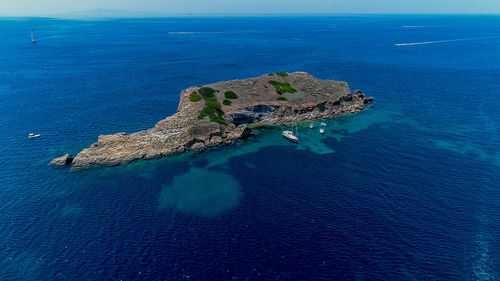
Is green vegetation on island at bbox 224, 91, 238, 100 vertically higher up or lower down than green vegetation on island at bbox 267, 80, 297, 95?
lower down

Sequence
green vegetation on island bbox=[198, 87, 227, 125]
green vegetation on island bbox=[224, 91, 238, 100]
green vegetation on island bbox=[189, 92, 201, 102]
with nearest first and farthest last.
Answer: green vegetation on island bbox=[198, 87, 227, 125], green vegetation on island bbox=[189, 92, 201, 102], green vegetation on island bbox=[224, 91, 238, 100]

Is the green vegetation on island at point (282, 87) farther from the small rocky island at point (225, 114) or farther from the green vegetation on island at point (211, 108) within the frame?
the green vegetation on island at point (211, 108)

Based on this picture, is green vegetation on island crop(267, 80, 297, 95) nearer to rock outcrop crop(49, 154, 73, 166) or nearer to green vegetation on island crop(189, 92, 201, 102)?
green vegetation on island crop(189, 92, 201, 102)

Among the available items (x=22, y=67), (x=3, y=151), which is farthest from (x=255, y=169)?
(x=22, y=67)

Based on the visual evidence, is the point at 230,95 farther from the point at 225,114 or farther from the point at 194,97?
the point at 194,97

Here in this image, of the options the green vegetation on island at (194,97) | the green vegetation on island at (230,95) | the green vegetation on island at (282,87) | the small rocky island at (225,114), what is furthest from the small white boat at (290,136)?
the green vegetation on island at (194,97)

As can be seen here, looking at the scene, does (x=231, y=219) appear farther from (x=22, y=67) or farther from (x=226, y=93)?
(x=22, y=67)

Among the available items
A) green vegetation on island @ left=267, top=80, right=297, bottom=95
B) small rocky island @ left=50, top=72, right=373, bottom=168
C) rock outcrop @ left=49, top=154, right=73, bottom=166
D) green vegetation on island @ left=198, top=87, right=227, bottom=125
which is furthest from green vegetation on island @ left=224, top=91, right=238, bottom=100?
rock outcrop @ left=49, top=154, right=73, bottom=166
